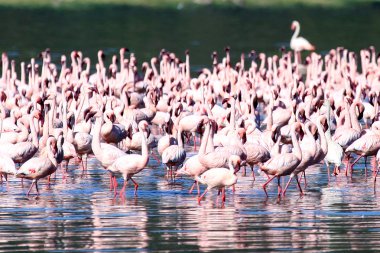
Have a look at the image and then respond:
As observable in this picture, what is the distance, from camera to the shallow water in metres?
13.2

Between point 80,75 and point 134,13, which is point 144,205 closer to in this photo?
point 80,75

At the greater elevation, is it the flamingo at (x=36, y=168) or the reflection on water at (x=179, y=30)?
the reflection on water at (x=179, y=30)

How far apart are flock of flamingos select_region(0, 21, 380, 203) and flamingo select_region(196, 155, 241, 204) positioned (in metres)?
0.01

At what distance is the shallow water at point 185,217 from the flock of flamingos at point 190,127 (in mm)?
→ 349

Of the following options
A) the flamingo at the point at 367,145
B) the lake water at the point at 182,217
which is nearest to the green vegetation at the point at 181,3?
the lake water at the point at 182,217

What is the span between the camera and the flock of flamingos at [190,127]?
672 inches

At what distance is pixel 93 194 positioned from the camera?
17.1m

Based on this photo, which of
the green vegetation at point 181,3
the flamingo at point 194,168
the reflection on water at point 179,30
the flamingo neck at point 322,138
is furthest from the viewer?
the green vegetation at point 181,3

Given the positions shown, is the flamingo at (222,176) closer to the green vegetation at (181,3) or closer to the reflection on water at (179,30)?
the reflection on water at (179,30)

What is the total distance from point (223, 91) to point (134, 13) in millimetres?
35961

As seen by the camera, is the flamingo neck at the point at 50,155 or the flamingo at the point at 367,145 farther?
the flamingo at the point at 367,145

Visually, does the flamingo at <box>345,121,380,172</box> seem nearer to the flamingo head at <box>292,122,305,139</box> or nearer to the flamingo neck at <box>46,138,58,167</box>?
the flamingo head at <box>292,122,305,139</box>

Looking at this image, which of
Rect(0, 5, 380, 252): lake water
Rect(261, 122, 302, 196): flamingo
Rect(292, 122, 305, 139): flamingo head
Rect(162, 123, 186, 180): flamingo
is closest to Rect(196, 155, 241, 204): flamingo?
Rect(0, 5, 380, 252): lake water

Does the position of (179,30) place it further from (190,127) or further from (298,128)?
(298,128)
